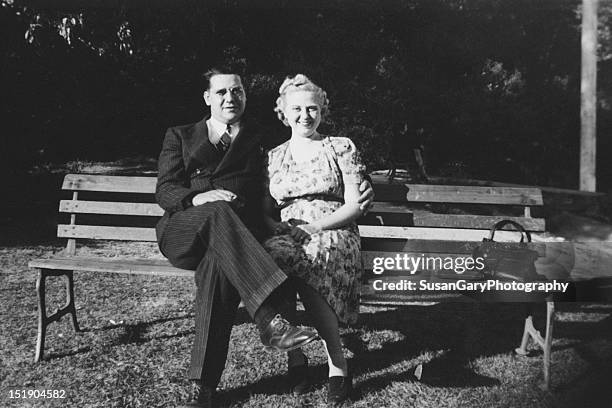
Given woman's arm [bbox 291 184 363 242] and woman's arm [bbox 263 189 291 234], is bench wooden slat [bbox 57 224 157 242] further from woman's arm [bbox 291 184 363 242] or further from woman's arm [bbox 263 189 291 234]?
woman's arm [bbox 291 184 363 242]

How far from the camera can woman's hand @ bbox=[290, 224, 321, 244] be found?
2752 millimetres

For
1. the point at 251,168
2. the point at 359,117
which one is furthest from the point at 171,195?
the point at 359,117

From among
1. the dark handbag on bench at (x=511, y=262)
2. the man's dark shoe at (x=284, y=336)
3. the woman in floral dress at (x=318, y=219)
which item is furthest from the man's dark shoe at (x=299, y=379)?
the dark handbag on bench at (x=511, y=262)

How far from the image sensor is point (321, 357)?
321 centimetres

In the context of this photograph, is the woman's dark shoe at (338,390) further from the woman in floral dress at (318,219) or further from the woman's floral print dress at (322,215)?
the woman's floral print dress at (322,215)

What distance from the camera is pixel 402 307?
13.8 ft

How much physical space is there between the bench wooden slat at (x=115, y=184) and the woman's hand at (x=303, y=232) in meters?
1.28

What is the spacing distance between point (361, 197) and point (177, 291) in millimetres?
2405

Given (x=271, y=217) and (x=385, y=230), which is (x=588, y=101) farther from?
(x=271, y=217)

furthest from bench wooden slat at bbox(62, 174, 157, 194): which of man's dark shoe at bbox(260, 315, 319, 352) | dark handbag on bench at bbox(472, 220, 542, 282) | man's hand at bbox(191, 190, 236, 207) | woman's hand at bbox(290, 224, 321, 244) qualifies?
dark handbag on bench at bbox(472, 220, 542, 282)

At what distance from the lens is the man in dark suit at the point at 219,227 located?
242cm

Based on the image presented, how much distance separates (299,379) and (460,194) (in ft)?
5.11

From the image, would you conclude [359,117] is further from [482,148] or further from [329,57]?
[482,148]

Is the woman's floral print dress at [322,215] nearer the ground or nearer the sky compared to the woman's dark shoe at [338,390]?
nearer the sky
